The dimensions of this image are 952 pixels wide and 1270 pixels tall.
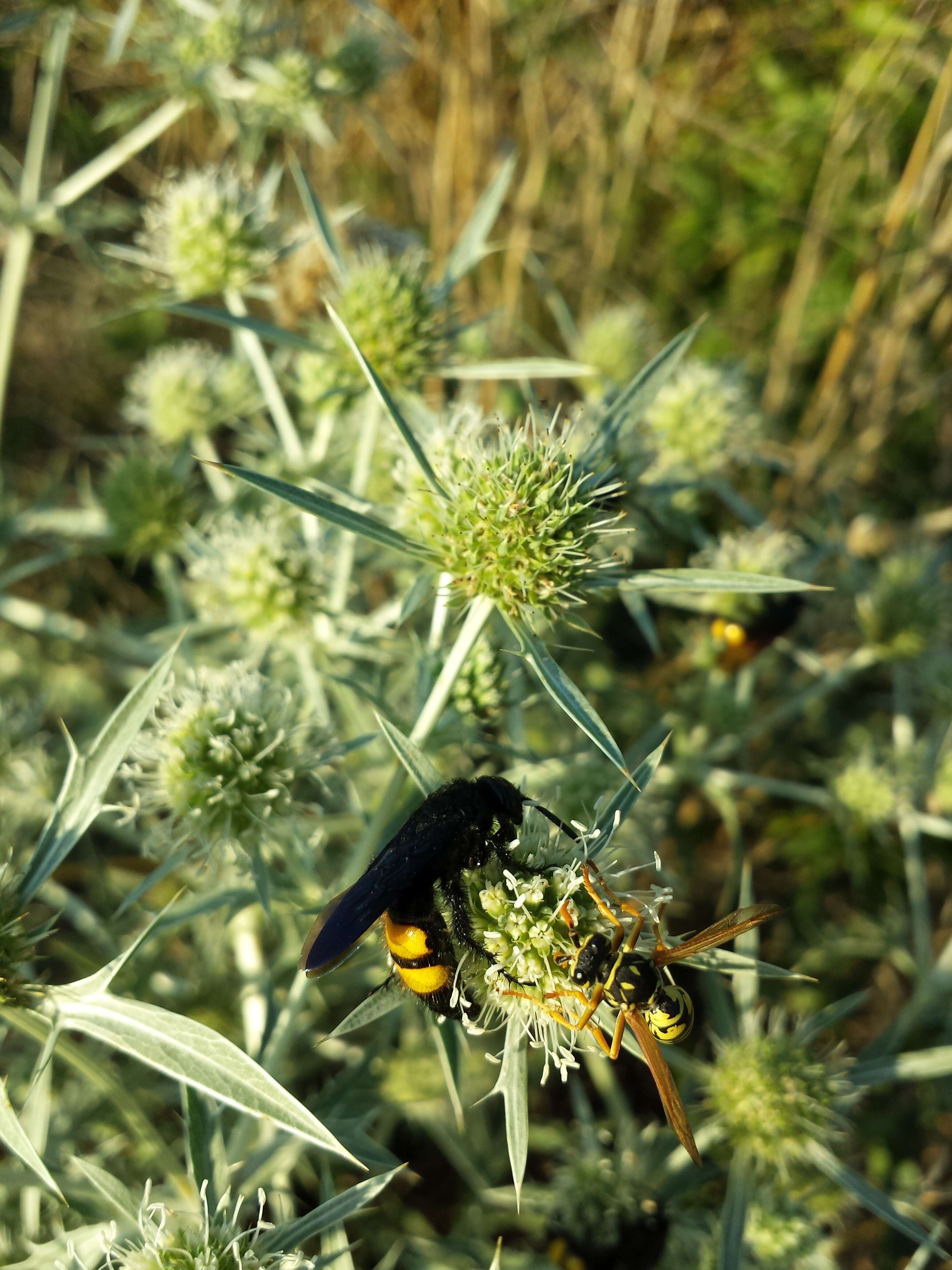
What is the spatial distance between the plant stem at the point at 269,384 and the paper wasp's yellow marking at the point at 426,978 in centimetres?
138

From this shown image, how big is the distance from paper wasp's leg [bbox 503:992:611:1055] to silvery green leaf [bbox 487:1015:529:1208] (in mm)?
60

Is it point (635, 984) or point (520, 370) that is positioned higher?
point (520, 370)

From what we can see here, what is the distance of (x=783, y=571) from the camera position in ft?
8.42

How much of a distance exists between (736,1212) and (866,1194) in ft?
0.84

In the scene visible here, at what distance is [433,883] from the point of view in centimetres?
144

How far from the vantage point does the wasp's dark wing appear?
1229 mm

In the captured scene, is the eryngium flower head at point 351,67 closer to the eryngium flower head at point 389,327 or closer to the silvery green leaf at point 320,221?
the eryngium flower head at point 389,327

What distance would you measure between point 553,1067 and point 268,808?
1.61 metres

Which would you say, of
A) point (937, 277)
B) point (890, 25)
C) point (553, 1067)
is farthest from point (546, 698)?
point (890, 25)

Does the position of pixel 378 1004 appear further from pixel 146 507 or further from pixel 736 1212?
pixel 146 507

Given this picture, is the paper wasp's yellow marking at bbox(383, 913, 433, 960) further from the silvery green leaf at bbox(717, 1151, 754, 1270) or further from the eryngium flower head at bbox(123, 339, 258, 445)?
the eryngium flower head at bbox(123, 339, 258, 445)

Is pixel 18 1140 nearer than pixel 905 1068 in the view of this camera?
Yes

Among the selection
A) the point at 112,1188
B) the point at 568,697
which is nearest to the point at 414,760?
the point at 568,697

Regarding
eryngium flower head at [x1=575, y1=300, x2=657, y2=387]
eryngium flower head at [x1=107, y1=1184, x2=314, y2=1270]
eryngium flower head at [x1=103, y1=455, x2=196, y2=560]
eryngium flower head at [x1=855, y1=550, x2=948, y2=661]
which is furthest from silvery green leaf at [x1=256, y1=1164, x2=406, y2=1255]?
eryngium flower head at [x1=575, y1=300, x2=657, y2=387]
